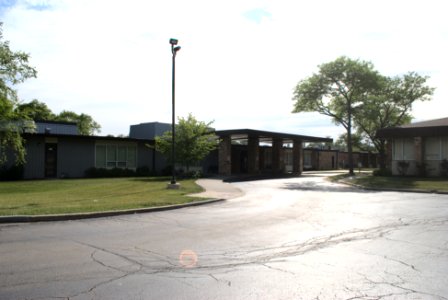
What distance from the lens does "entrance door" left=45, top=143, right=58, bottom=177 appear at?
30.9m

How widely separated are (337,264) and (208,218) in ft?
18.9

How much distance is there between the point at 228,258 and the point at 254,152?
35009mm

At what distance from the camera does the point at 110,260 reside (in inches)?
270

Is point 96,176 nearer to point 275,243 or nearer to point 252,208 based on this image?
point 252,208

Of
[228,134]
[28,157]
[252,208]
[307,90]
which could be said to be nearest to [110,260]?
[252,208]

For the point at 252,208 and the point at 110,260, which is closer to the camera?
the point at 110,260

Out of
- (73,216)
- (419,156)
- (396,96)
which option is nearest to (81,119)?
(396,96)

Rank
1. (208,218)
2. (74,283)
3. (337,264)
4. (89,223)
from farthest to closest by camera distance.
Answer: (208,218)
(89,223)
(337,264)
(74,283)

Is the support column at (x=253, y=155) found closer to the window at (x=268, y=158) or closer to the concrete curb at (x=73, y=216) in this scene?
the window at (x=268, y=158)

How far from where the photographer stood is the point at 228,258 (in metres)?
7.11

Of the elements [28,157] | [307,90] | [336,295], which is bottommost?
[336,295]

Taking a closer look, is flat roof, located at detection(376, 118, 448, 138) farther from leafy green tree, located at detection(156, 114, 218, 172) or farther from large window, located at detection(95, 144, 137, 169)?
large window, located at detection(95, 144, 137, 169)

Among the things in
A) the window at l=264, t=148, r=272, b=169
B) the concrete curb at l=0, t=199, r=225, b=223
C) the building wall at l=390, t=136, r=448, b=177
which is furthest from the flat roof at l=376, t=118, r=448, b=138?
the concrete curb at l=0, t=199, r=225, b=223

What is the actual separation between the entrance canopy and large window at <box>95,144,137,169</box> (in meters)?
7.61
